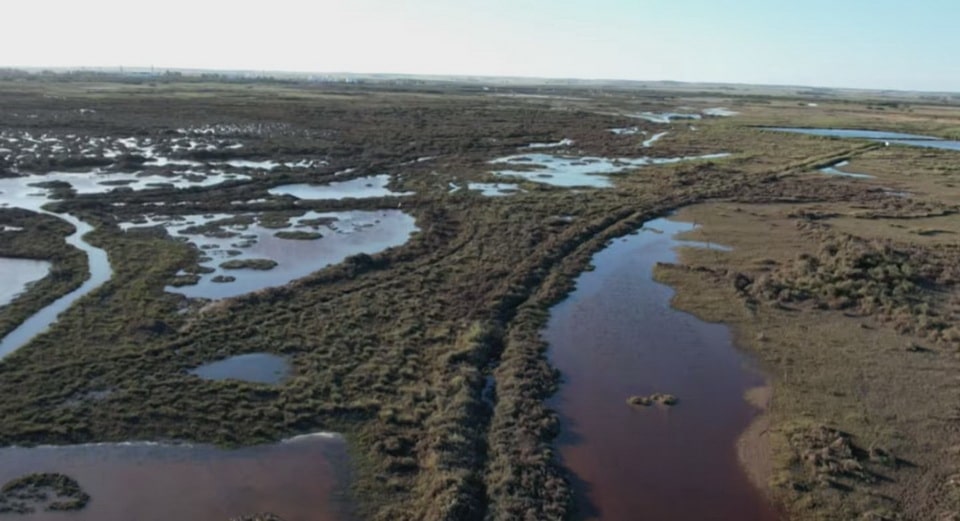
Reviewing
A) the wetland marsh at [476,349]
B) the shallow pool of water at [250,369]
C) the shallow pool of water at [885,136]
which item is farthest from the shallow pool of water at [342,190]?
the shallow pool of water at [885,136]

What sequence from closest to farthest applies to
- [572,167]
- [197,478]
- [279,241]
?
[197,478], [279,241], [572,167]

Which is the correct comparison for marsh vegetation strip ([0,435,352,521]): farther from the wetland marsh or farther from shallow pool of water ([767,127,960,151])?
shallow pool of water ([767,127,960,151])

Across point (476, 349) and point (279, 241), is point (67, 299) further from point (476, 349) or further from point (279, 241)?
point (476, 349)

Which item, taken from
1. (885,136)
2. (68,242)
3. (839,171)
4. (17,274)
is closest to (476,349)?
(17,274)

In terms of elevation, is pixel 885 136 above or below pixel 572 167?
above

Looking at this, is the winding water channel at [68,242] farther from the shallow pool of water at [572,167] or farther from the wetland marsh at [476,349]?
the shallow pool of water at [572,167]

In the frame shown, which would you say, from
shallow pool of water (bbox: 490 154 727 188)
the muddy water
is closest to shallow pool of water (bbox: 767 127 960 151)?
shallow pool of water (bbox: 490 154 727 188)
